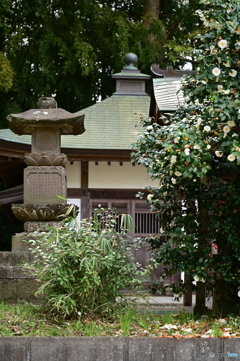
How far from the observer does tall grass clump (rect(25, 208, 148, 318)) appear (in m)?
6.13

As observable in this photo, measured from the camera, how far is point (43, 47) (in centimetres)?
1917

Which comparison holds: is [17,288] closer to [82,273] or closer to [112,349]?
[82,273]

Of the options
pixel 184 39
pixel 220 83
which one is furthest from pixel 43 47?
pixel 220 83

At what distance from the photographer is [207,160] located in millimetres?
6754

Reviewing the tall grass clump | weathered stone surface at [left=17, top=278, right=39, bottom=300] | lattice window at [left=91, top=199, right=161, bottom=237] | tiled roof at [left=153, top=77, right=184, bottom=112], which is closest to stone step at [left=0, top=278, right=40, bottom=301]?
weathered stone surface at [left=17, top=278, right=39, bottom=300]

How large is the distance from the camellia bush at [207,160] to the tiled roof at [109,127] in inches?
243

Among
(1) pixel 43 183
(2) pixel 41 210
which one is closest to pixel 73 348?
(2) pixel 41 210

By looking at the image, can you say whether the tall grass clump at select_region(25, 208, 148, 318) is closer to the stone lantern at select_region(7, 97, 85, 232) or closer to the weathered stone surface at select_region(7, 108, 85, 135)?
the stone lantern at select_region(7, 97, 85, 232)

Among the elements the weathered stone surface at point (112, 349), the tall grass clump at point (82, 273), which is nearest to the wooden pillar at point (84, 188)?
the tall grass clump at point (82, 273)

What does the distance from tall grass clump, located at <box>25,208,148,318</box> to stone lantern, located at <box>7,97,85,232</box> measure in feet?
6.39

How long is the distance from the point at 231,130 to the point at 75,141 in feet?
26.3

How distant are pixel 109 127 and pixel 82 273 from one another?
9.18 meters

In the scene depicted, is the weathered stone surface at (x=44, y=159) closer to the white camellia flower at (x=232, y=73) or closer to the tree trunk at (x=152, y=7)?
the white camellia flower at (x=232, y=73)

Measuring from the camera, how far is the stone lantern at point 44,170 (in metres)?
→ 8.46
